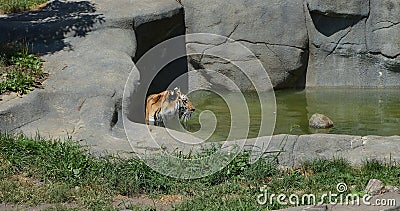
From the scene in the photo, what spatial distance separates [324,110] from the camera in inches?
412

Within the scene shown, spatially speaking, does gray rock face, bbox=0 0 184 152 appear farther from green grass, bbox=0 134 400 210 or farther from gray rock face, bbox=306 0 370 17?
gray rock face, bbox=306 0 370 17

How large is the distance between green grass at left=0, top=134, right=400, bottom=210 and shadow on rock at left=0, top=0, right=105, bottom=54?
278cm

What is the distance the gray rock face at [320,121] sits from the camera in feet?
31.3

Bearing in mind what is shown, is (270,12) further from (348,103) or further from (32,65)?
(32,65)

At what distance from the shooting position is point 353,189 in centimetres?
630

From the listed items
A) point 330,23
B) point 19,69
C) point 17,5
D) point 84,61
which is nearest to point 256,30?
point 330,23

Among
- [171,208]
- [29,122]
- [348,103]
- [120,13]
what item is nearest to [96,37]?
[120,13]

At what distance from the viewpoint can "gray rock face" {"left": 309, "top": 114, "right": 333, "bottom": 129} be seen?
9.55 meters

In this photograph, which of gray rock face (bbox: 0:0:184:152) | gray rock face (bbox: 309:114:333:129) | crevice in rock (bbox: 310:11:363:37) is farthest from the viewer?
crevice in rock (bbox: 310:11:363:37)

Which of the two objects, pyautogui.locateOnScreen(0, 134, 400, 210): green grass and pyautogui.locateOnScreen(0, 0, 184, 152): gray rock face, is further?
pyautogui.locateOnScreen(0, 0, 184, 152): gray rock face

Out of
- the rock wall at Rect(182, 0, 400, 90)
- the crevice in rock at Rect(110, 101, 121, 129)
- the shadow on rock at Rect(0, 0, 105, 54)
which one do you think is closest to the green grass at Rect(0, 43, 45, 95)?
the shadow on rock at Rect(0, 0, 105, 54)

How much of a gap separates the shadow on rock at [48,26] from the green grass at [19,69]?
1.03 feet

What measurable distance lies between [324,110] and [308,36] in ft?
5.68

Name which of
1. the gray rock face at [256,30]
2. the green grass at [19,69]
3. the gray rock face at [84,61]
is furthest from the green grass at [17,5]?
the gray rock face at [256,30]
